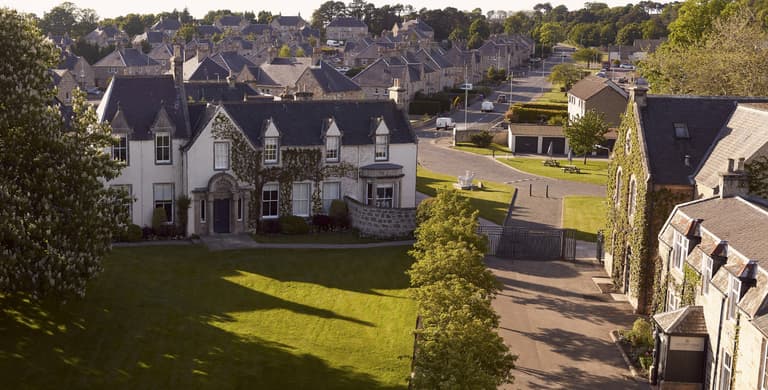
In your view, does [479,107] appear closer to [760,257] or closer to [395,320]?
[395,320]

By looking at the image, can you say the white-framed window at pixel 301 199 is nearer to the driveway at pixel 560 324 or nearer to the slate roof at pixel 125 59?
the driveway at pixel 560 324

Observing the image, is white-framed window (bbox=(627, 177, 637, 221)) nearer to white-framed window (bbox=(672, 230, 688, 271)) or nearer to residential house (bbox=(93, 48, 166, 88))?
white-framed window (bbox=(672, 230, 688, 271))

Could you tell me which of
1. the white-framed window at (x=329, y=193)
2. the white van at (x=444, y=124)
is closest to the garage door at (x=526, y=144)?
the white van at (x=444, y=124)

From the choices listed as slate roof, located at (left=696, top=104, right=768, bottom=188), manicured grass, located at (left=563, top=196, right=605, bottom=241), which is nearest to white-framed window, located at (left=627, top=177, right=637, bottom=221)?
slate roof, located at (left=696, top=104, right=768, bottom=188)

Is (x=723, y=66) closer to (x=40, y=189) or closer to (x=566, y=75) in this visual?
(x=40, y=189)

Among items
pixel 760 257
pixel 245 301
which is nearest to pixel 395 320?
pixel 245 301

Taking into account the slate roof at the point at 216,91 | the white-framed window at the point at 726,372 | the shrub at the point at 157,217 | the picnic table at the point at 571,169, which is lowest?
the white-framed window at the point at 726,372
